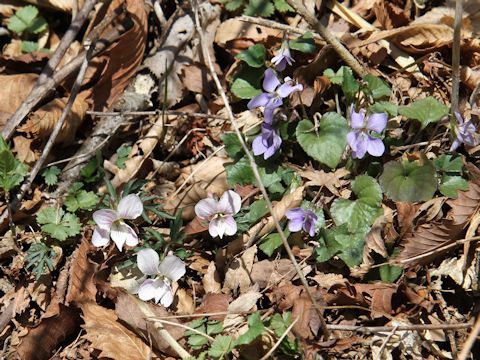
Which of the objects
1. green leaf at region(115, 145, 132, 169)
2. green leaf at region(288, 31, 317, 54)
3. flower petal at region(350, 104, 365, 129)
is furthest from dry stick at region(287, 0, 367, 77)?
green leaf at region(115, 145, 132, 169)

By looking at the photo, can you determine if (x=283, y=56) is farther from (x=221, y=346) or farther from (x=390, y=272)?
(x=221, y=346)

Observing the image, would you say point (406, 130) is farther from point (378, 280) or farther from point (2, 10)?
point (2, 10)

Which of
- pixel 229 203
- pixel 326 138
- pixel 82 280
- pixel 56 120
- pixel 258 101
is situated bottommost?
pixel 82 280

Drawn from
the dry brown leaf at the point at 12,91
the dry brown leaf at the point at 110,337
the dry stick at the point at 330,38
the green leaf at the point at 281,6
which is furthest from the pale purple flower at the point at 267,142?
the dry brown leaf at the point at 12,91

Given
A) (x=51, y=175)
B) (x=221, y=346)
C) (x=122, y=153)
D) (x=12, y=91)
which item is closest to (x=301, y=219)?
(x=221, y=346)

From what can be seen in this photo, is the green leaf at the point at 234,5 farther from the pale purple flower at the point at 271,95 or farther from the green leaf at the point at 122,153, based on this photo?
the green leaf at the point at 122,153

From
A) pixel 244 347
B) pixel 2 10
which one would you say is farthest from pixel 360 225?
pixel 2 10
